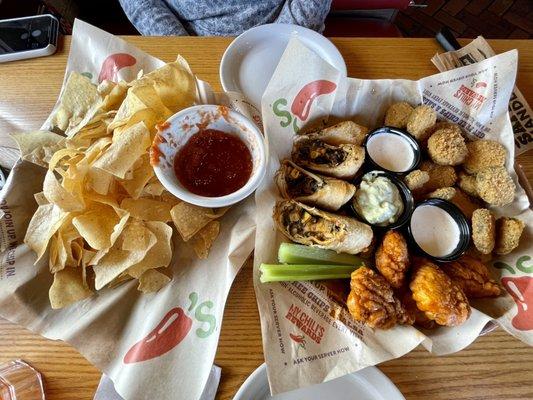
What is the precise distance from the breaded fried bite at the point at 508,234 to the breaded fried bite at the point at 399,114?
39 centimetres

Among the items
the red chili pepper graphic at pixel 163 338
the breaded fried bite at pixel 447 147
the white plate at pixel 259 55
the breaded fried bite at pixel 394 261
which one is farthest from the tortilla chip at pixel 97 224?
the breaded fried bite at pixel 447 147

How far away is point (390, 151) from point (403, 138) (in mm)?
53

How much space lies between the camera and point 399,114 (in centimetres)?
118

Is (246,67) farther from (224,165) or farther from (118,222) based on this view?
(118,222)

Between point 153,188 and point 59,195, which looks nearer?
point 59,195

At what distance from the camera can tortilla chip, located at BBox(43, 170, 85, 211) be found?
93 cm

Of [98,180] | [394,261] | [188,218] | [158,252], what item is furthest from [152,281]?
[394,261]

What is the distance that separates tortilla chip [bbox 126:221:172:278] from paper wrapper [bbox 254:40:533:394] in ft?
0.76

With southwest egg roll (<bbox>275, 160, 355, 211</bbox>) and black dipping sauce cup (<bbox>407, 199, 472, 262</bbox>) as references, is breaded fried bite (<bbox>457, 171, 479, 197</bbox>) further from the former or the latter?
southwest egg roll (<bbox>275, 160, 355, 211</bbox>)

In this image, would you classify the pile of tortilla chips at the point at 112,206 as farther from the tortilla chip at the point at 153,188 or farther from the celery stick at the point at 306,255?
the celery stick at the point at 306,255

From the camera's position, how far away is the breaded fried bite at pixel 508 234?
3.40 ft

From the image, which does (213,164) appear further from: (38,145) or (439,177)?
(439,177)

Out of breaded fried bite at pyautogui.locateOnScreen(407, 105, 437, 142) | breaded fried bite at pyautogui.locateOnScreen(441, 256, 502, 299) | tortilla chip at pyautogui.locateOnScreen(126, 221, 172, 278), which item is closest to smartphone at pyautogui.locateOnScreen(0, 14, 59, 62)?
tortilla chip at pyautogui.locateOnScreen(126, 221, 172, 278)

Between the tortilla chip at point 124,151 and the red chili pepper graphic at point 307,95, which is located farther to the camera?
the red chili pepper graphic at point 307,95
